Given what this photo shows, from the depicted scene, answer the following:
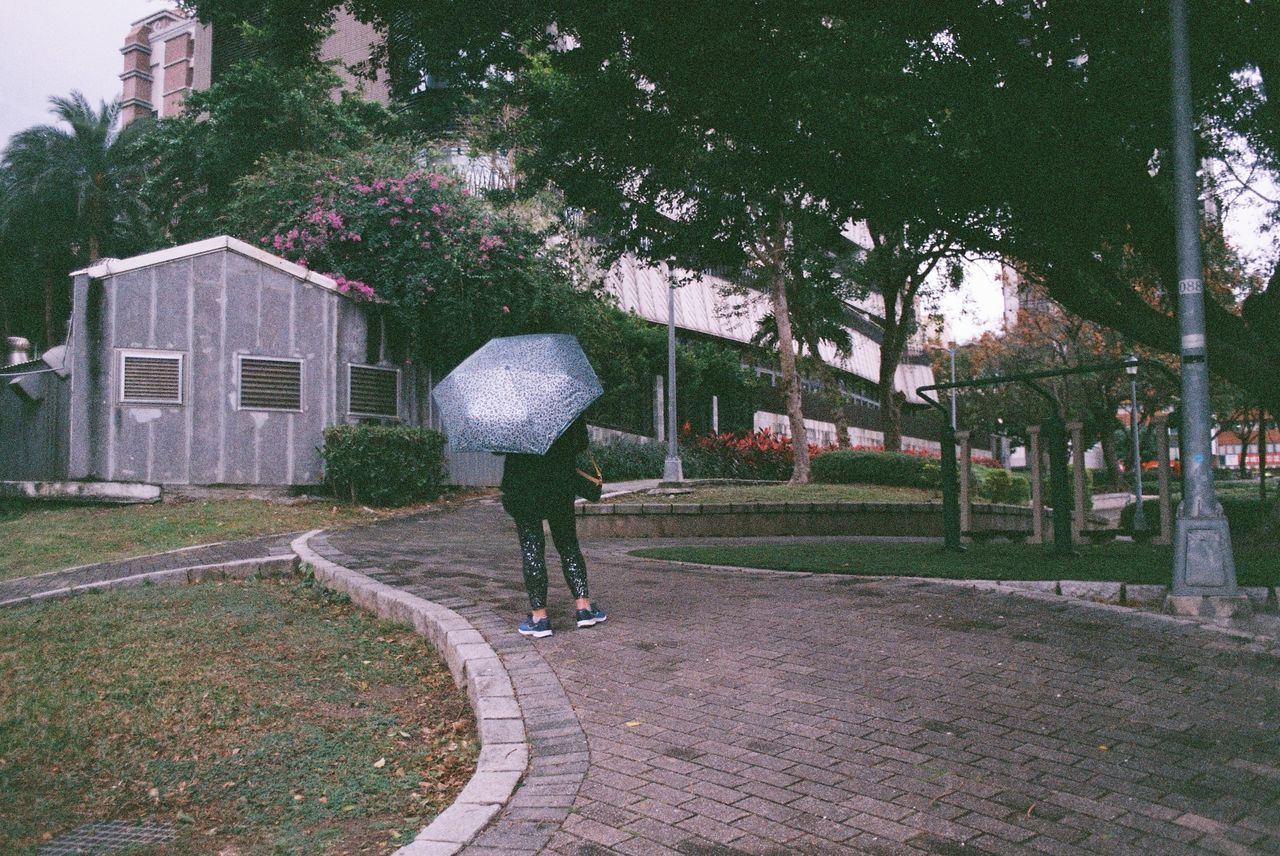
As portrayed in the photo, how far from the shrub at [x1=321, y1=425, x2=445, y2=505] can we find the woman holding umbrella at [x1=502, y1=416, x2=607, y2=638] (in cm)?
933

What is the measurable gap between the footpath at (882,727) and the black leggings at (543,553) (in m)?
0.35

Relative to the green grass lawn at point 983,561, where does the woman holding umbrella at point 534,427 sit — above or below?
above

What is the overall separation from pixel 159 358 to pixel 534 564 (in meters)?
10.8

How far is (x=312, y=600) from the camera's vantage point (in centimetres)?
820

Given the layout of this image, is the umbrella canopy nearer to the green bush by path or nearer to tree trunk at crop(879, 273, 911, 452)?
tree trunk at crop(879, 273, 911, 452)

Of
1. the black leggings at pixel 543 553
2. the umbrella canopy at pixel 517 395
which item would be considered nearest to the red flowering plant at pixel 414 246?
the umbrella canopy at pixel 517 395

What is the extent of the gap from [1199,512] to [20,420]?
16.9m

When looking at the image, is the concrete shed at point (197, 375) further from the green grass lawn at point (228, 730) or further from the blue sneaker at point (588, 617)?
the blue sneaker at point (588, 617)

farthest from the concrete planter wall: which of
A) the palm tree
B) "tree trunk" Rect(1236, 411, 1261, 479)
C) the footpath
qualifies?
the palm tree

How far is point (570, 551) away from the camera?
6.77 m

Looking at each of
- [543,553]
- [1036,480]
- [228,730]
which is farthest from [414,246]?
[228,730]

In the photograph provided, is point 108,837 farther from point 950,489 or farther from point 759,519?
point 759,519

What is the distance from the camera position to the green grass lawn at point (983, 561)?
8305 mm

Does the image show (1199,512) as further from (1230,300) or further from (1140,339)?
(1230,300)
